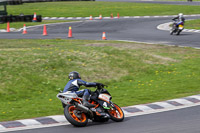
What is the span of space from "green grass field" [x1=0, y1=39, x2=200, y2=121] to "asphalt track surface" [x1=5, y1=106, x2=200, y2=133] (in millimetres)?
1538

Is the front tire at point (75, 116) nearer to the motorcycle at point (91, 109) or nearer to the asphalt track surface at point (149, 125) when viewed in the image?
the motorcycle at point (91, 109)

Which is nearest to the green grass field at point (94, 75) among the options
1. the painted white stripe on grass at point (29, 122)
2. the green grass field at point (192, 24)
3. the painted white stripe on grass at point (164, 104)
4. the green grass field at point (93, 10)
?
the painted white stripe on grass at point (29, 122)

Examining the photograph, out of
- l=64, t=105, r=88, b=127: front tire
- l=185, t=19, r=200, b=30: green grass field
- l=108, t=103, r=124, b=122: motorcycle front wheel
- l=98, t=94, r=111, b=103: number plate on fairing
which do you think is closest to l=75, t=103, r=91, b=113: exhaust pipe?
l=64, t=105, r=88, b=127: front tire

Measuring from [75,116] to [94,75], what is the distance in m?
6.72

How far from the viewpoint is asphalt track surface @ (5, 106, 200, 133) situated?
29.2 feet

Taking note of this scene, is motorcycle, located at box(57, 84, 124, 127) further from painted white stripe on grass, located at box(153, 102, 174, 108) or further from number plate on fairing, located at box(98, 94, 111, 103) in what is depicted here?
painted white stripe on grass, located at box(153, 102, 174, 108)

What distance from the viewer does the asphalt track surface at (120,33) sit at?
2677cm

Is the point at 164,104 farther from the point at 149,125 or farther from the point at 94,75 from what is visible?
the point at 94,75

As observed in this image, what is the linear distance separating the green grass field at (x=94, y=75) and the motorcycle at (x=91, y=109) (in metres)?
1.44

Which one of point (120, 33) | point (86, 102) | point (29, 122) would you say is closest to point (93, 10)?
point (120, 33)

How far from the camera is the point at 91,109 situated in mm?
9594

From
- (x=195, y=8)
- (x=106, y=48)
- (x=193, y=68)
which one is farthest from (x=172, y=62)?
(x=195, y=8)

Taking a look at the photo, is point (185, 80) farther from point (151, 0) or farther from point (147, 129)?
point (151, 0)

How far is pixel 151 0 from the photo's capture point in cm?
7162
